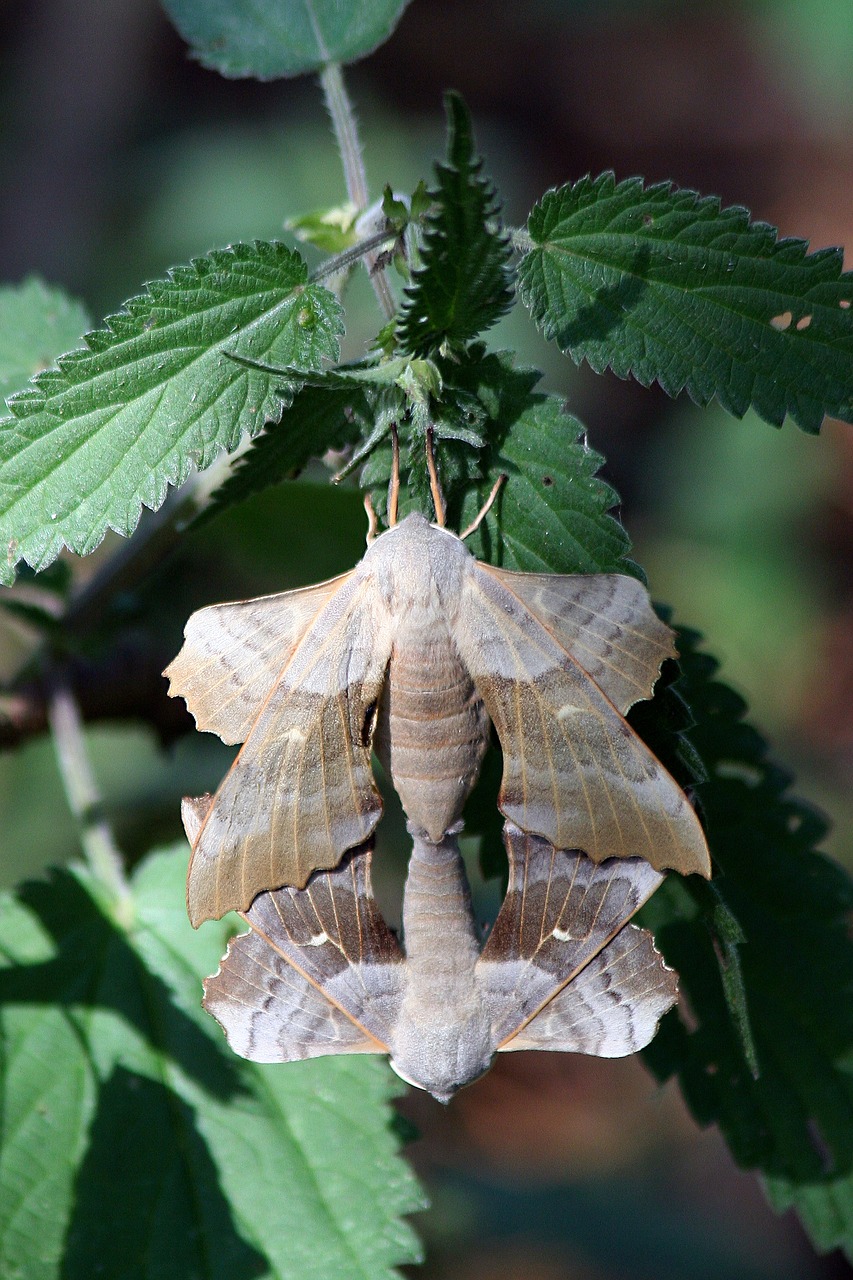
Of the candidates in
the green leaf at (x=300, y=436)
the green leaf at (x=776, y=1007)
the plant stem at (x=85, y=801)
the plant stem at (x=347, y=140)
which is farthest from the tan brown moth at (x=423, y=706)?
Result: the plant stem at (x=85, y=801)

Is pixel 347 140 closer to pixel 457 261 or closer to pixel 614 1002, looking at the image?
pixel 457 261

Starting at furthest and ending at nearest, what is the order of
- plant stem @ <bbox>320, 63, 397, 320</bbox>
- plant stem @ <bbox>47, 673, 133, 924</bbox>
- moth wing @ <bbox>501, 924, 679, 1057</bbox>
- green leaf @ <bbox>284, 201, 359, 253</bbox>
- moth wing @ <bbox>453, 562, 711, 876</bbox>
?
plant stem @ <bbox>47, 673, 133, 924</bbox>
plant stem @ <bbox>320, 63, 397, 320</bbox>
green leaf @ <bbox>284, 201, 359, 253</bbox>
moth wing @ <bbox>501, 924, 679, 1057</bbox>
moth wing @ <bbox>453, 562, 711, 876</bbox>

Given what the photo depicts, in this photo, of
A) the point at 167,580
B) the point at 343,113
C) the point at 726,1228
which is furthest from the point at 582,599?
the point at 726,1228

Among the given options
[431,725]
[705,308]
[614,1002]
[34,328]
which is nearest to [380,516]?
[431,725]

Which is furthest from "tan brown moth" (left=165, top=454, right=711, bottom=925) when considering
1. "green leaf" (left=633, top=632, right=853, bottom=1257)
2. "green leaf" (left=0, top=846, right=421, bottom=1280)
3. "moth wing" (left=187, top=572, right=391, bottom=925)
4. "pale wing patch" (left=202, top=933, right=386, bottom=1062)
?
"green leaf" (left=0, top=846, right=421, bottom=1280)

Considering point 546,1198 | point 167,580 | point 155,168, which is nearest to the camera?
point 167,580

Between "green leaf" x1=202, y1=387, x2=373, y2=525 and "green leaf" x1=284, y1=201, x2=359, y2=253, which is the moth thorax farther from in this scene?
"green leaf" x1=284, y1=201, x2=359, y2=253

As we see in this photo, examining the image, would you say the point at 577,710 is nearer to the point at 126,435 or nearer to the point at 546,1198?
the point at 126,435
